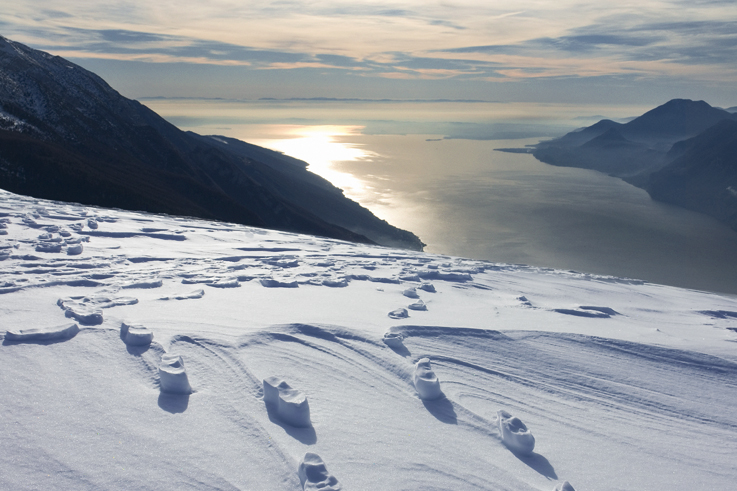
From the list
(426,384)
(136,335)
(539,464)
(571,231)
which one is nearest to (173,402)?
(136,335)

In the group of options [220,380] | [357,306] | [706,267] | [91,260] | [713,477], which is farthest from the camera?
[706,267]

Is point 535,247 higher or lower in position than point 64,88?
lower

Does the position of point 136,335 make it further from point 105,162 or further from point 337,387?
point 105,162

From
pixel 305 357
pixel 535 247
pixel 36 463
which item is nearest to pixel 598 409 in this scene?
pixel 305 357

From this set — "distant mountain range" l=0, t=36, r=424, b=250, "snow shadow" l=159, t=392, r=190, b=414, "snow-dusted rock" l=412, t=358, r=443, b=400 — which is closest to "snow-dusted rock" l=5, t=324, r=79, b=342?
"snow shadow" l=159, t=392, r=190, b=414

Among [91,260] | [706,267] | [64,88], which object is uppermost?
[64,88]

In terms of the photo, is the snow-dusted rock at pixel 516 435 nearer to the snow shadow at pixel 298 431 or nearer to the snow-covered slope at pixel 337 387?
the snow-covered slope at pixel 337 387

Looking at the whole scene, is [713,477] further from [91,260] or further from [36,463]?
[91,260]
